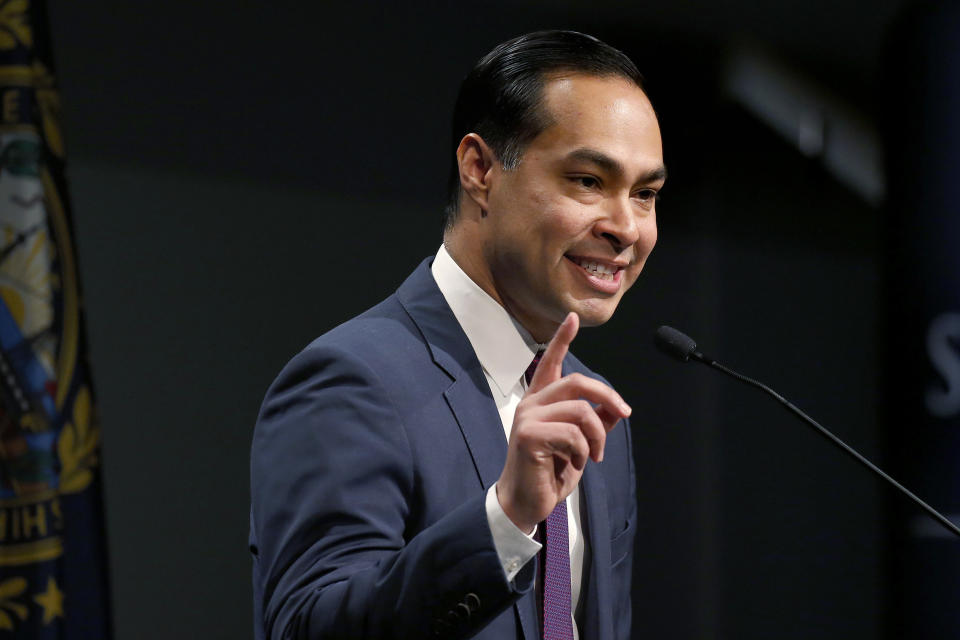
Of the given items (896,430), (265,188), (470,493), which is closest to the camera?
(470,493)

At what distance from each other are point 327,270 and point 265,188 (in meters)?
0.31

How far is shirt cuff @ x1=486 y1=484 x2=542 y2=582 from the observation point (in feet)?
3.96

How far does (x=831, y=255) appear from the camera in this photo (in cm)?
430

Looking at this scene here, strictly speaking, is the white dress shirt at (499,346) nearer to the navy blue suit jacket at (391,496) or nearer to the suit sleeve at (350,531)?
the navy blue suit jacket at (391,496)

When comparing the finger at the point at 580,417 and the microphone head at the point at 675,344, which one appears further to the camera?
the microphone head at the point at 675,344

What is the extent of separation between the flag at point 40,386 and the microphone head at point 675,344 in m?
1.61

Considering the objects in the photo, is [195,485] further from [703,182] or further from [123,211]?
[703,182]

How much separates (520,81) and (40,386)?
1.52m

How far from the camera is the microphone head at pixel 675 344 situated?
61.8 inches

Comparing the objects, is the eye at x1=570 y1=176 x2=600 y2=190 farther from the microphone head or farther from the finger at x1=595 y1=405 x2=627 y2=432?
the finger at x1=595 y1=405 x2=627 y2=432

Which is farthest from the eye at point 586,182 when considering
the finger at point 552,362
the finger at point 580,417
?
the finger at point 580,417

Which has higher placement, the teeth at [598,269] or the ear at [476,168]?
the ear at [476,168]

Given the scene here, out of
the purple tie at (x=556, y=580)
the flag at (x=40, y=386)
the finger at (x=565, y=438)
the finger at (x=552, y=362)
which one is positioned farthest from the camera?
the flag at (x=40, y=386)

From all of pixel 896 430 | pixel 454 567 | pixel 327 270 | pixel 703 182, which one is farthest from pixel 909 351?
pixel 454 567
